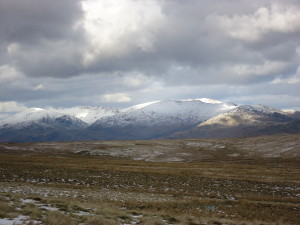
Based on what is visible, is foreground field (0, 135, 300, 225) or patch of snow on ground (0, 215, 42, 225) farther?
foreground field (0, 135, 300, 225)

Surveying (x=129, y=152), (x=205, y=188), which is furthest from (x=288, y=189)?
(x=129, y=152)

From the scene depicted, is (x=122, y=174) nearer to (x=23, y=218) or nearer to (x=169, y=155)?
(x=23, y=218)

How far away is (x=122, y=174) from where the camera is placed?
150 feet

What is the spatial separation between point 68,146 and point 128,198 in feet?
355

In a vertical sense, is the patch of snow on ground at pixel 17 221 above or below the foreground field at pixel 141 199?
above

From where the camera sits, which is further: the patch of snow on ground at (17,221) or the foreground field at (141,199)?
the foreground field at (141,199)

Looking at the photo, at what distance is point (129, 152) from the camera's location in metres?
112

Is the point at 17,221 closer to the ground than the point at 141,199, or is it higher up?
higher up

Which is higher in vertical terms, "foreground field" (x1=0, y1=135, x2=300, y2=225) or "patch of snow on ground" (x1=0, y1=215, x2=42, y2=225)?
"patch of snow on ground" (x1=0, y1=215, x2=42, y2=225)

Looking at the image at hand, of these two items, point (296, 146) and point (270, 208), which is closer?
point (270, 208)

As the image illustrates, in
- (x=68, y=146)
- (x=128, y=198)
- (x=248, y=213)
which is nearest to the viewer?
(x=248, y=213)

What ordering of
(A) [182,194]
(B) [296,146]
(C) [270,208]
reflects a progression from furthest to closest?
(B) [296,146] < (A) [182,194] < (C) [270,208]

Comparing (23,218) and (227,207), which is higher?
(23,218)

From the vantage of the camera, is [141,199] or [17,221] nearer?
[17,221]
